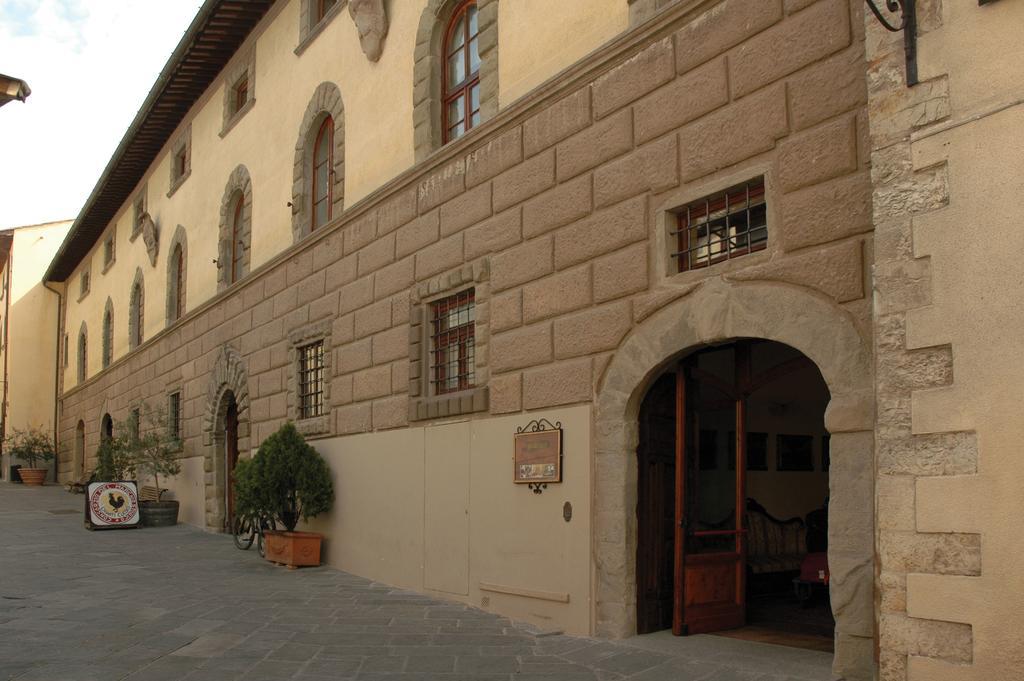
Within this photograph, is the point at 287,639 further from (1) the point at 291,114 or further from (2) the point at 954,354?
(1) the point at 291,114

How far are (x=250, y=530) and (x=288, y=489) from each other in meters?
2.31

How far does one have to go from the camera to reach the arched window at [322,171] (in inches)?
588

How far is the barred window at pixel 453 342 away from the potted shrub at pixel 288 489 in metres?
2.91

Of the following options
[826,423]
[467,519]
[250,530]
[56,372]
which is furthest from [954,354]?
[56,372]

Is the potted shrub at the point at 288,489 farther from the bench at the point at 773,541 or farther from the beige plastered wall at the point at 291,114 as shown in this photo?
the bench at the point at 773,541

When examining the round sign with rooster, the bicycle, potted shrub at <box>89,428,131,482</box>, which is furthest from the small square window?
the bicycle

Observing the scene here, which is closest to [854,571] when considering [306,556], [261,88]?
[306,556]

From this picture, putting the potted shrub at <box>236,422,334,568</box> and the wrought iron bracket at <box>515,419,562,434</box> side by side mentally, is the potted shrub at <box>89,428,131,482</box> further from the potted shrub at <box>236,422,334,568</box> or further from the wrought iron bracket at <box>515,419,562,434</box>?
the wrought iron bracket at <box>515,419,562,434</box>

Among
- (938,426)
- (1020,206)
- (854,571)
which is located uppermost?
(1020,206)

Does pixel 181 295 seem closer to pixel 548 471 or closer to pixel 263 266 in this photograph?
pixel 263 266

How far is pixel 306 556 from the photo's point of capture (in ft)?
43.3

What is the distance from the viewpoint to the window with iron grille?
23.9 feet

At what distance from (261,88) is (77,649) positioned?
11.5m

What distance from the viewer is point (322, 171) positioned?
1523 centimetres
